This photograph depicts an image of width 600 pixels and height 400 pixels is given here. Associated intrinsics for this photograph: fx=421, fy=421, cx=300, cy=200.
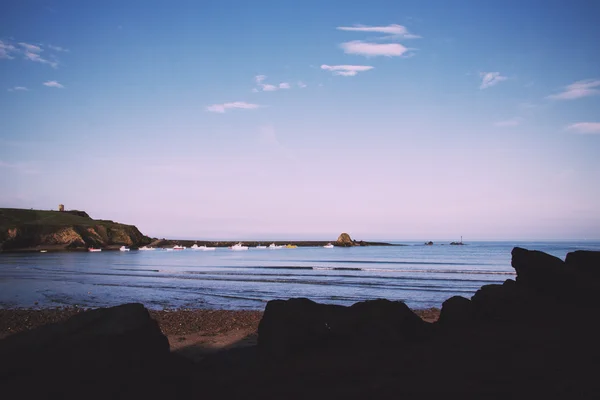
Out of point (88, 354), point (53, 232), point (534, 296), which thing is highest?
point (88, 354)

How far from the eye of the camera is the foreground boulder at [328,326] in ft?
27.9

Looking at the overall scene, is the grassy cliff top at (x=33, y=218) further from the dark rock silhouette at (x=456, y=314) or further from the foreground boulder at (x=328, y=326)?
the dark rock silhouette at (x=456, y=314)

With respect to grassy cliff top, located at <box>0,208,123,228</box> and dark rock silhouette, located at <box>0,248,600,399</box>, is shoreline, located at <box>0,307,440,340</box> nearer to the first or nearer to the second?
dark rock silhouette, located at <box>0,248,600,399</box>

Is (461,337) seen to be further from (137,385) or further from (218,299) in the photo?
(218,299)

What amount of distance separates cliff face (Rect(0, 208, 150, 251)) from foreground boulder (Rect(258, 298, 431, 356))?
115126mm

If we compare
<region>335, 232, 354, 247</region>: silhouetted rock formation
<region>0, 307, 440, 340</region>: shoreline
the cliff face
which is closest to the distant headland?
the cliff face

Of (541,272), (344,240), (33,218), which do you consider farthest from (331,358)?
(344,240)

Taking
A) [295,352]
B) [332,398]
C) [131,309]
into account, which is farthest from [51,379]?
[295,352]

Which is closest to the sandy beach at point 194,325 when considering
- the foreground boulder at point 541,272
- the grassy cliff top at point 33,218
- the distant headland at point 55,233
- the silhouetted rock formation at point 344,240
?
the foreground boulder at point 541,272

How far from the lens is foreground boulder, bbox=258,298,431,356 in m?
8.50

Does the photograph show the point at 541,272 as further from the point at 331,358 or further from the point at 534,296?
the point at 331,358

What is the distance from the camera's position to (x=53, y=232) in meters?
115

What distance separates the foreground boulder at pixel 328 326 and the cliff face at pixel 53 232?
378 feet

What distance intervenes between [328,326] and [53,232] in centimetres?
12571
